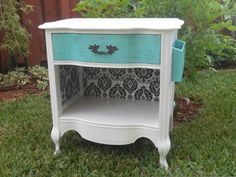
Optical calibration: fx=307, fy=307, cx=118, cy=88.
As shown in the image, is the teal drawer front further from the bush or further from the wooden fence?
the wooden fence

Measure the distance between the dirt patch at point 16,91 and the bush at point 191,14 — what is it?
1129 millimetres

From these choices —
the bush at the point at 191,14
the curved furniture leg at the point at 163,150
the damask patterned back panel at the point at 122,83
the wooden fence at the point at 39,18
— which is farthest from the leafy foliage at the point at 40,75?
the curved furniture leg at the point at 163,150

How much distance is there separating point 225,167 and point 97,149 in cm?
69

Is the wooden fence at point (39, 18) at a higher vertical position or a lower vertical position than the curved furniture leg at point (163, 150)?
higher

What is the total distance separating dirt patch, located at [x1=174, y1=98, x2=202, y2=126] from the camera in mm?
2152

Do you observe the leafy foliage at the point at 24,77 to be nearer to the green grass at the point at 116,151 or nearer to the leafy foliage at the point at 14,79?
the leafy foliage at the point at 14,79

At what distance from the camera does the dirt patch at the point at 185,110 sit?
2152mm

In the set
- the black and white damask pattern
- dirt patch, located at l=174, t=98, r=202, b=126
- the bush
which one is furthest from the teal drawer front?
dirt patch, located at l=174, t=98, r=202, b=126

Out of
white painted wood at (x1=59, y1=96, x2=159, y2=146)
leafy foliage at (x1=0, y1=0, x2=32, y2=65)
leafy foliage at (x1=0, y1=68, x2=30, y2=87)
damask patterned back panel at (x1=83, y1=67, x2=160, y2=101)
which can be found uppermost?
leafy foliage at (x1=0, y1=0, x2=32, y2=65)

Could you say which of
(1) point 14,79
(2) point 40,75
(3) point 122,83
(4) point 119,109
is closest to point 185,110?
(3) point 122,83

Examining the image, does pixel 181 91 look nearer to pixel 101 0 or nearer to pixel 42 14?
pixel 101 0

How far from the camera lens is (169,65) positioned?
4.64ft

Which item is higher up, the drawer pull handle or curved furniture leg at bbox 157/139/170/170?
the drawer pull handle

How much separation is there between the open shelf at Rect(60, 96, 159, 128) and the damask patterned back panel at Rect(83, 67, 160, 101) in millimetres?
53
